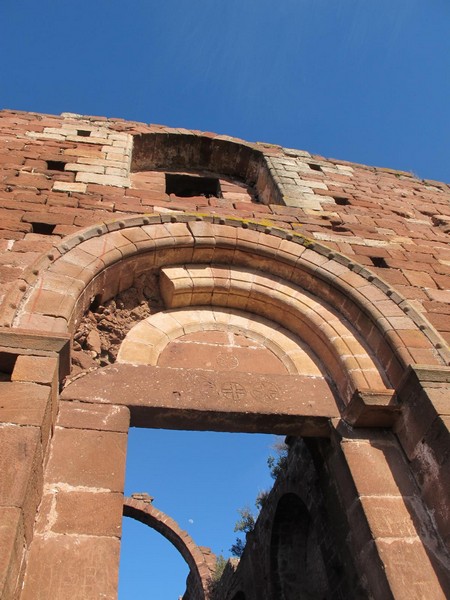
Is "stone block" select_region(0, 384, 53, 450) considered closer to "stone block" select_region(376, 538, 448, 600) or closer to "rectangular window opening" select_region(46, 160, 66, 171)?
"stone block" select_region(376, 538, 448, 600)

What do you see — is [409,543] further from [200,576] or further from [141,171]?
[200,576]

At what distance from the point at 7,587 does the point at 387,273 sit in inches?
165

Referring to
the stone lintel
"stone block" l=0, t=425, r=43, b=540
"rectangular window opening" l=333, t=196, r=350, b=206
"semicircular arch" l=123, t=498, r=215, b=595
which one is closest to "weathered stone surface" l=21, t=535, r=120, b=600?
"stone block" l=0, t=425, r=43, b=540

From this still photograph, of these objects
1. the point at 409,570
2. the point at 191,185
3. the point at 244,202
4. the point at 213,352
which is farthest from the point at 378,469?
the point at 191,185

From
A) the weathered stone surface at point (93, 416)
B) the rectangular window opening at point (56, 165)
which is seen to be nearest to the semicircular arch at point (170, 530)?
the rectangular window opening at point (56, 165)

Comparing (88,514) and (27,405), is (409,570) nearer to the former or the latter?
(88,514)

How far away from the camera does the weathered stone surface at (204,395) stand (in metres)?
3.60

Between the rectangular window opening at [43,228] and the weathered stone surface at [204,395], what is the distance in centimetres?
152

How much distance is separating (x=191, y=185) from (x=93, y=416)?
526cm

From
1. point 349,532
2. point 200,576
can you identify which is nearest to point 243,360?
point 349,532

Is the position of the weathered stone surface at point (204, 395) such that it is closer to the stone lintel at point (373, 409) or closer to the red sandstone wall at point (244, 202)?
the stone lintel at point (373, 409)

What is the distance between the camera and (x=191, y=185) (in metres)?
7.91

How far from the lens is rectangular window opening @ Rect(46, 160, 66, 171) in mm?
5918

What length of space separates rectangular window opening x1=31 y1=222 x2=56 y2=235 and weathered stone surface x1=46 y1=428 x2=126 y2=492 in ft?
6.62
